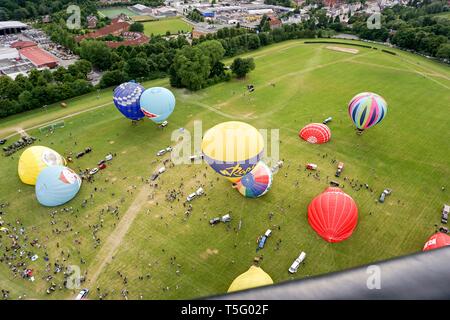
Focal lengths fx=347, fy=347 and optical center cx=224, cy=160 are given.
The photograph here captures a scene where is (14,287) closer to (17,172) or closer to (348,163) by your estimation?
(17,172)

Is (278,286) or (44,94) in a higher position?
(278,286)

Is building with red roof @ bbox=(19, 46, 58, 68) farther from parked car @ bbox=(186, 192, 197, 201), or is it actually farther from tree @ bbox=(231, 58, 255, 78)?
parked car @ bbox=(186, 192, 197, 201)

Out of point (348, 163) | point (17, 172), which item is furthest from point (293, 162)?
point (17, 172)

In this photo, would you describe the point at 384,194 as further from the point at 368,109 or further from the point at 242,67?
the point at 242,67

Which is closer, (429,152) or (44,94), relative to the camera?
(429,152)

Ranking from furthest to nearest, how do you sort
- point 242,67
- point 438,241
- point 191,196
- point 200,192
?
1. point 242,67
2. point 200,192
3. point 191,196
4. point 438,241
